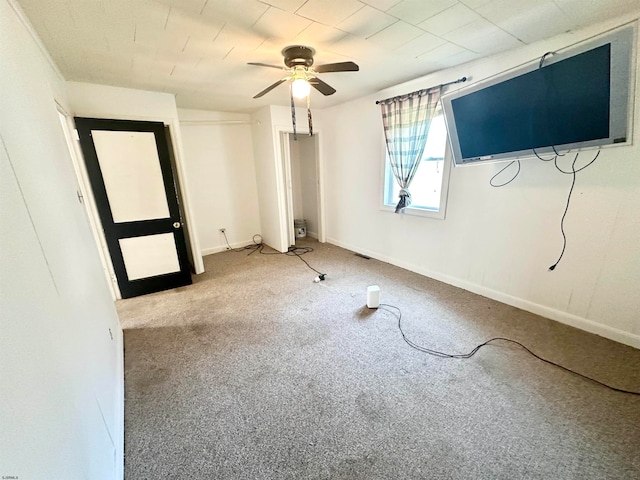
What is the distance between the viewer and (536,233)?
2.29m

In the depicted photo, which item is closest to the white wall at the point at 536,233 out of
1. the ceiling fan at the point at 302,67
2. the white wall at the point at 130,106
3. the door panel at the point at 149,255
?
the ceiling fan at the point at 302,67

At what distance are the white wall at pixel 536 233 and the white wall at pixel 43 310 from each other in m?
3.17

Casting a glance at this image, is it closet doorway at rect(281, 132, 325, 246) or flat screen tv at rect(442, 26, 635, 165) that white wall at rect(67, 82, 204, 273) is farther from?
flat screen tv at rect(442, 26, 635, 165)

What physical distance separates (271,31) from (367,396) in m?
2.49

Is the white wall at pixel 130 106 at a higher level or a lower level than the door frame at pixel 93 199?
higher

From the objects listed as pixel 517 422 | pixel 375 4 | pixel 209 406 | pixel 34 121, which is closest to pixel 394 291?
pixel 517 422

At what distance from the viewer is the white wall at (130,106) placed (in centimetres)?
255

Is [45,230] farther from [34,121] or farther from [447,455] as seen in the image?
[447,455]

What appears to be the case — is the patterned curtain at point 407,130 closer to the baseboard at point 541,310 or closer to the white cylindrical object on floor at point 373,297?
the baseboard at point 541,310

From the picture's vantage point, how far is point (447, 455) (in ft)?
4.20

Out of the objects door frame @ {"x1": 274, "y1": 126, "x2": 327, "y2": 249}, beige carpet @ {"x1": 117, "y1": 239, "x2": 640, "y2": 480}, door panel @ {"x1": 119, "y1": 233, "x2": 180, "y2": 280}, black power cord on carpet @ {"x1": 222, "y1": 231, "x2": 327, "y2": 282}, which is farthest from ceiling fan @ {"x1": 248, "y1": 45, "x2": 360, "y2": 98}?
black power cord on carpet @ {"x1": 222, "y1": 231, "x2": 327, "y2": 282}

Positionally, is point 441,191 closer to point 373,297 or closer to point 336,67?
point 373,297

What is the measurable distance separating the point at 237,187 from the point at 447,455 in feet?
14.2

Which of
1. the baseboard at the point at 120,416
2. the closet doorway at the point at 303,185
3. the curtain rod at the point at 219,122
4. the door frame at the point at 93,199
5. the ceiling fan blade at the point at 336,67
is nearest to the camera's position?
the baseboard at the point at 120,416
